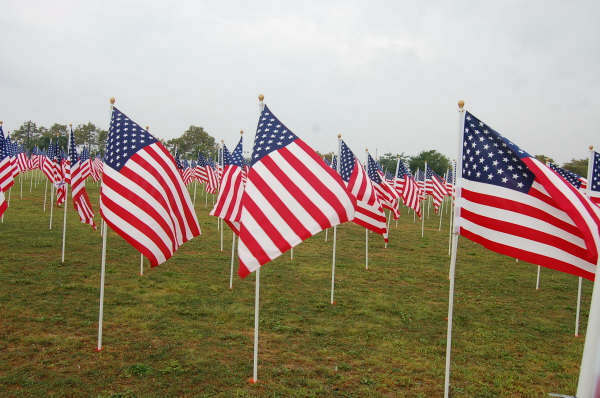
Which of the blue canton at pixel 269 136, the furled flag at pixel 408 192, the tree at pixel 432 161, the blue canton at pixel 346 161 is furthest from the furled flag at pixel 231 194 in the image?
the tree at pixel 432 161

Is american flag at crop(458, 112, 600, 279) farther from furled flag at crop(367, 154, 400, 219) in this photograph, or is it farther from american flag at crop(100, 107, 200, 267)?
furled flag at crop(367, 154, 400, 219)

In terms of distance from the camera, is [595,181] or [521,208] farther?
[595,181]

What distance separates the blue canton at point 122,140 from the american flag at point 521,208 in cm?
514

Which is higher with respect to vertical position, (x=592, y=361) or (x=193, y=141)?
(x=193, y=141)

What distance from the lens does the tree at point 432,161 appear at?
280 ft

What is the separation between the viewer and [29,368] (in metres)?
6.86

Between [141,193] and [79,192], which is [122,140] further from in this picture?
[79,192]

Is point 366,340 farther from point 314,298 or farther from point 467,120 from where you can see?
point 467,120

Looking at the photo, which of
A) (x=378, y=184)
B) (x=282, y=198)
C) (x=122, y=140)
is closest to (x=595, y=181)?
(x=378, y=184)

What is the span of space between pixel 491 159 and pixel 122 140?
571 cm

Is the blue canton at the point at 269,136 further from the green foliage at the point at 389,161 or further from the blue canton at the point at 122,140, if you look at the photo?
the green foliage at the point at 389,161

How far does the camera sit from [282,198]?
632 centimetres

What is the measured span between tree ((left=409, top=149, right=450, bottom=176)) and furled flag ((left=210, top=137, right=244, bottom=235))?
77203 millimetres

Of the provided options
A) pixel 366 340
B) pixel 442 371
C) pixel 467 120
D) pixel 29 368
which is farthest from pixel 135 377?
pixel 467 120
